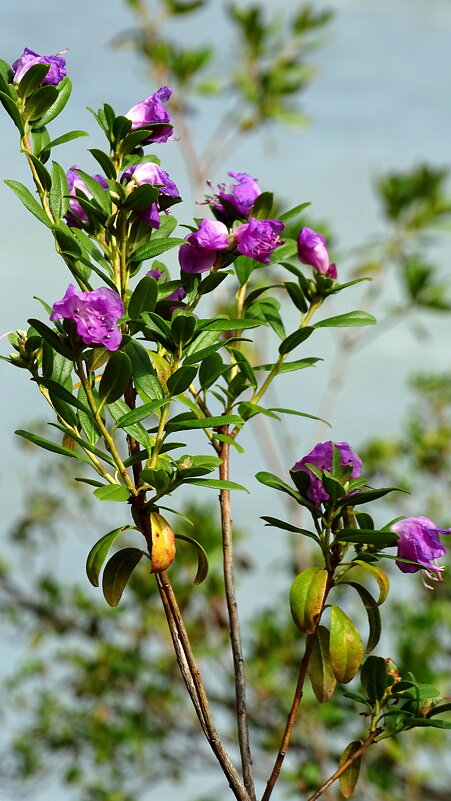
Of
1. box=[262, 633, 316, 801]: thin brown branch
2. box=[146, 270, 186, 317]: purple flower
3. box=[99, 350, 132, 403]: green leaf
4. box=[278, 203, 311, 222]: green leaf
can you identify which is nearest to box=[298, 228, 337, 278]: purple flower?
box=[278, 203, 311, 222]: green leaf

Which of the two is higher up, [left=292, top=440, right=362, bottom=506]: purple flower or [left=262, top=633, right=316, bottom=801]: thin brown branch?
[left=292, top=440, right=362, bottom=506]: purple flower

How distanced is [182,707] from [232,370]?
2700 mm

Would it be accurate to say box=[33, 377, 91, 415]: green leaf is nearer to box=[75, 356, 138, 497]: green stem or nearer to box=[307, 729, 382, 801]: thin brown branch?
box=[75, 356, 138, 497]: green stem

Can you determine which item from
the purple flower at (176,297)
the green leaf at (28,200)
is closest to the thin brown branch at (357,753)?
the purple flower at (176,297)

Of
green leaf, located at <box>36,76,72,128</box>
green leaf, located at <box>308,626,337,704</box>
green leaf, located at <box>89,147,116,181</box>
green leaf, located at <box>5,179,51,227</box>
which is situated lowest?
green leaf, located at <box>308,626,337,704</box>

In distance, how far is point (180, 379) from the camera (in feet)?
2.56

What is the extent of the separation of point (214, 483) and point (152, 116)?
1.01 ft

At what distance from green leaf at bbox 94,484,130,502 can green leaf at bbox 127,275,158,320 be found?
0.42ft


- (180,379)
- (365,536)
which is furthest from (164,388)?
→ (365,536)

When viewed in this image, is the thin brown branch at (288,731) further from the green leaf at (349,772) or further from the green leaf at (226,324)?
the green leaf at (226,324)

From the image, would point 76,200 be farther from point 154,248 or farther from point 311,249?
point 311,249

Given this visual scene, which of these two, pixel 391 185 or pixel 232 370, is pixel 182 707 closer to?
pixel 391 185

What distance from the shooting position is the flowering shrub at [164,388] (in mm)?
758

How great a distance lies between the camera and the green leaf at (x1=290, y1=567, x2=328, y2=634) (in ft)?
2.57
